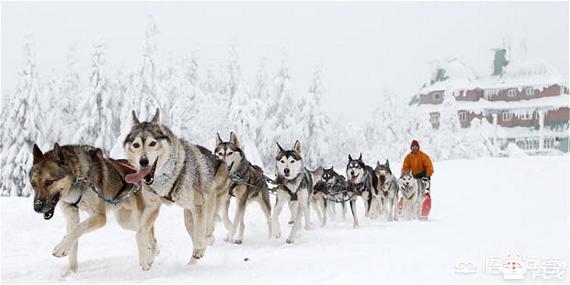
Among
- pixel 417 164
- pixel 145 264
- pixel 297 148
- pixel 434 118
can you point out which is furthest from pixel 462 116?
pixel 145 264

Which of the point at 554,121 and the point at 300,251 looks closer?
the point at 300,251

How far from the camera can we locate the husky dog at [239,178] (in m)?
8.07

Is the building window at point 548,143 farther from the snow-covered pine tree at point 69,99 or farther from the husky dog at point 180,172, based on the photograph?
the husky dog at point 180,172

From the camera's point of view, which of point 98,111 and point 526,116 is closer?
point 98,111

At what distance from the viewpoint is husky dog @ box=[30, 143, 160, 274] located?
5004mm

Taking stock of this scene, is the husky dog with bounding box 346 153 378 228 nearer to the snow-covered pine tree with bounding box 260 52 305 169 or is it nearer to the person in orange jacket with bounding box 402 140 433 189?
the person in orange jacket with bounding box 402 140 433 189

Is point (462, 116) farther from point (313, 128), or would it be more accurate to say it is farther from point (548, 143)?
point (313, 128)

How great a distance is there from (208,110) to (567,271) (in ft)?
113

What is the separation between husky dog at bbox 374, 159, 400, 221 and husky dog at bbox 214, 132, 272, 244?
12.8ft

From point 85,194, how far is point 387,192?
7707 millimetres

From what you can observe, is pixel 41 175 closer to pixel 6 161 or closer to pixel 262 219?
pixel 262 219

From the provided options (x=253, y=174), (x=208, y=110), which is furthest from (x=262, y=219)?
(x=208, y=110)

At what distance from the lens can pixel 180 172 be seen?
572cm

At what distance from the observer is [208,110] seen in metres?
38.9
